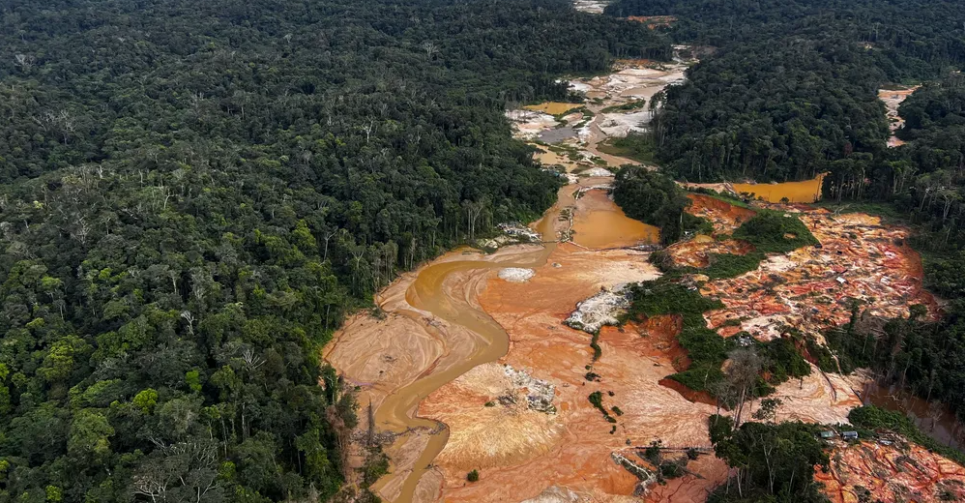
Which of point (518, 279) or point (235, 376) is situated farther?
point (518, 279)

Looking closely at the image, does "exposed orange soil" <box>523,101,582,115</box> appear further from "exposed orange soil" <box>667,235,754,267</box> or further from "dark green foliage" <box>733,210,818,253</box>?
"dark green foliage" <box>733,210,818,253</box>

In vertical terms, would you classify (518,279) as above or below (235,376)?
below

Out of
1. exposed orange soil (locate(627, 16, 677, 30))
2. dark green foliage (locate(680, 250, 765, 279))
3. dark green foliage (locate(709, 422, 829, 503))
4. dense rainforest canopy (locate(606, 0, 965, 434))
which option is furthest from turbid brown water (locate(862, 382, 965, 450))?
exposed orange soil (locate(627, 16, 677, 30))

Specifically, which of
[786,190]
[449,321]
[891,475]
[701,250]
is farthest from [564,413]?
[786,190]

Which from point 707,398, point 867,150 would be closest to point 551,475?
point 707,398

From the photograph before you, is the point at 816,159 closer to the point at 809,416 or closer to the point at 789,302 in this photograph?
the point at 789,302

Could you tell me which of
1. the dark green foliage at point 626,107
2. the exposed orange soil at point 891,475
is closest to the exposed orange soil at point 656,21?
the dark green foliage at point 626,107

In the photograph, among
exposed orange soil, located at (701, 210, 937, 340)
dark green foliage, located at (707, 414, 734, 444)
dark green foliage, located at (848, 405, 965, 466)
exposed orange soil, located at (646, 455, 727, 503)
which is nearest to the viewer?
dark green foliage, located at (707, 414, 734, 444)
